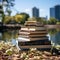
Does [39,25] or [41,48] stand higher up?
[39,25]

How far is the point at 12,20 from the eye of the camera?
187ft

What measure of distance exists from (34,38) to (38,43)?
10 centimetres

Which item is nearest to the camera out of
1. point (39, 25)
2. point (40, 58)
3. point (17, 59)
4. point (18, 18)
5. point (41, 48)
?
point (17, 59)

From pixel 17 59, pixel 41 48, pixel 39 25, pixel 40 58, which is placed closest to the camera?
pixel 17 59

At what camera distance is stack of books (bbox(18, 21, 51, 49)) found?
4.04m

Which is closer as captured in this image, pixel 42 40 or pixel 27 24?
pixel 42 40

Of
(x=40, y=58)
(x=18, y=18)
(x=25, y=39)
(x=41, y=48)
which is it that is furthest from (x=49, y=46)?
(x=18, y=18)

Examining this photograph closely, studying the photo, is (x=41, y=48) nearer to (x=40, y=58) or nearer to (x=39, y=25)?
(x=39, y=25)

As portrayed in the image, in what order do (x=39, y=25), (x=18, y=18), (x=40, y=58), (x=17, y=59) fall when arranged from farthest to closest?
(x=18, y=18) < (x=39, y=25) < (x=40, y=58) < (x=17, y=59)

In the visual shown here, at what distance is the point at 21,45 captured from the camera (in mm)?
4074

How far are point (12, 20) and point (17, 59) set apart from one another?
179 feet

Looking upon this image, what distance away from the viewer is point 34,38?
4.11 m

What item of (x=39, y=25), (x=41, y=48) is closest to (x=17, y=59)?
(x=41, y=48)

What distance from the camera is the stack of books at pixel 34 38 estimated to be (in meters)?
4.04
